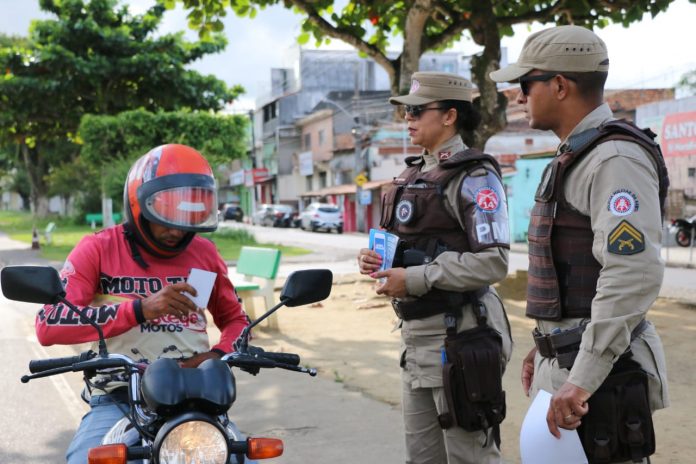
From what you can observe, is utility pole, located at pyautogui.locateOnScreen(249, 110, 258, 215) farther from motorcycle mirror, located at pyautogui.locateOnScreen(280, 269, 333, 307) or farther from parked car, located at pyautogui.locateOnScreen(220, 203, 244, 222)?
motorcycle mirror, located at pyautogui.locateOnScreen(280, 269, 333, 307)

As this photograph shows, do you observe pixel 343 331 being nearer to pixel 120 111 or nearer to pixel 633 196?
pixel 633 196

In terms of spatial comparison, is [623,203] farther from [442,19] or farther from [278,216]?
[278,216]

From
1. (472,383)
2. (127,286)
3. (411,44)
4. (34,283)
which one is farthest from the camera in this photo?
(411,44)

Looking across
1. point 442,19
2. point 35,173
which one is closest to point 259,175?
point 35,173

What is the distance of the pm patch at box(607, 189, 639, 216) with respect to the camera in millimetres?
2350

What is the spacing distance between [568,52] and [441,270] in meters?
1.02

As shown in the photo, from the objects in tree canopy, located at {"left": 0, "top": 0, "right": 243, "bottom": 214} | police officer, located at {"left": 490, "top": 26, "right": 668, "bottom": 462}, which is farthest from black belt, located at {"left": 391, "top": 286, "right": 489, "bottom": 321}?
tree canopy, located at {"left": 0, "top": 0, "right": 243, "bottom": 214}

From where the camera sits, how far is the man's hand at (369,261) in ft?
11.1

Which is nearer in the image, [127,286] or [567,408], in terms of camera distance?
[567,408]

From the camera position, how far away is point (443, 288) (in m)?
3.27

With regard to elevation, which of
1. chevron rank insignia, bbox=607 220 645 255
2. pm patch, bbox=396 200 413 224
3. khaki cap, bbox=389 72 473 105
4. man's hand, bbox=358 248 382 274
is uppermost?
khaki cap, bbox=389 72 473 105

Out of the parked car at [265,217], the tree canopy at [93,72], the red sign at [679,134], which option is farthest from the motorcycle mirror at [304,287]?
the parked car at [265,217]

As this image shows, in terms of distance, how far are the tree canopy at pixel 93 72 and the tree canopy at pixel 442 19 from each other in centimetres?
1512

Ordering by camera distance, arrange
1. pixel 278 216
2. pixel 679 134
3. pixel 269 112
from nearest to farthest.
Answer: pixel 679 134, pixel 278 216, pixel 269 112
